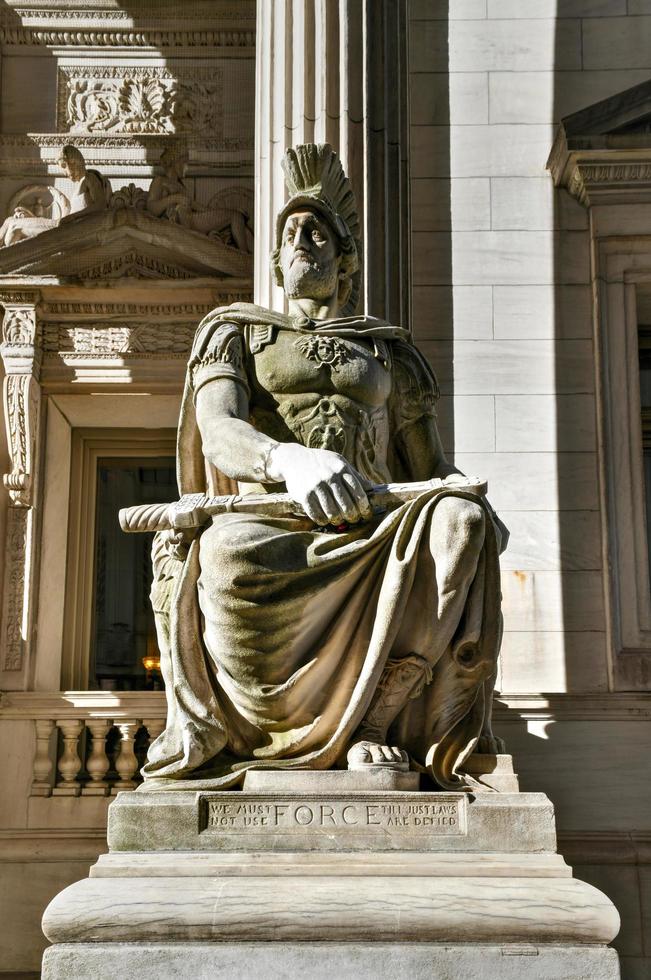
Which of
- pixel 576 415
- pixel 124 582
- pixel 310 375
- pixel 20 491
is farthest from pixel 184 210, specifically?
pixel 310 375

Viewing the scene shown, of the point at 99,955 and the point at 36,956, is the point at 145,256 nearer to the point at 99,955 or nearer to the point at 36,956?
the point at 36,956

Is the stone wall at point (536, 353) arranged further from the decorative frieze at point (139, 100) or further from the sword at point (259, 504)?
the sword at point (259, 504)

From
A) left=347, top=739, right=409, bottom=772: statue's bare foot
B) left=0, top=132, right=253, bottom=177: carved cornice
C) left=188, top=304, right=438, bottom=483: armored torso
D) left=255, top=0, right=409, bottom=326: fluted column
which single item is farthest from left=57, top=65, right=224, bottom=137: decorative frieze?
left=347, top=739, right=409, bottom=772: statue's bare foot

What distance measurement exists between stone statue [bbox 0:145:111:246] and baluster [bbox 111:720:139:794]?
4041 mm

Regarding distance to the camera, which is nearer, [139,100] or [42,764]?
[42,764]

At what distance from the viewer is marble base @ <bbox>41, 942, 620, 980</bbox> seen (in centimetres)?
485

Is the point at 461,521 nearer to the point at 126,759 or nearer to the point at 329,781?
the point at 329,781

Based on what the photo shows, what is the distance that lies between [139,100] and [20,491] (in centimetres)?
375

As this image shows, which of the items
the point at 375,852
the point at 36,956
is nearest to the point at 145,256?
the point at 36,956

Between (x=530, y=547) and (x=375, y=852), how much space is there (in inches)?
195

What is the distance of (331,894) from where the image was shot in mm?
4969

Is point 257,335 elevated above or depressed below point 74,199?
below

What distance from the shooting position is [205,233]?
1199 centimetres

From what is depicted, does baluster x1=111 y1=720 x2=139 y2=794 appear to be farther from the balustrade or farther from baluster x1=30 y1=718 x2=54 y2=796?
baluster x1=30 y1=718 x2=54 y2=796
